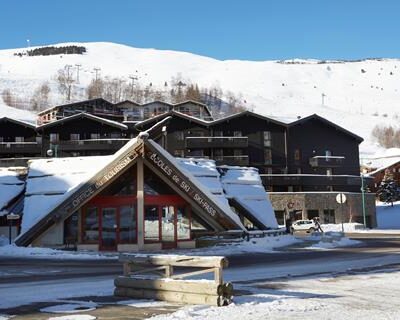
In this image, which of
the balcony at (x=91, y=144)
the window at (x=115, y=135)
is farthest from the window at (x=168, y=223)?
the window at (x=115, y=135)

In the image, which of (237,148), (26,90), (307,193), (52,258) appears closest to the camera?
(52,258)

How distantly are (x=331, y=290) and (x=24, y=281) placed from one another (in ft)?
25.8

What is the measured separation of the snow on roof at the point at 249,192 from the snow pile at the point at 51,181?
8678 mm

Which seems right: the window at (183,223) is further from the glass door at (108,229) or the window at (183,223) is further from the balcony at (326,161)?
the balcony at (326,161)

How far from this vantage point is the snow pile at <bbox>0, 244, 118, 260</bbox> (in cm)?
2656

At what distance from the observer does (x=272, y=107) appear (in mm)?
196875

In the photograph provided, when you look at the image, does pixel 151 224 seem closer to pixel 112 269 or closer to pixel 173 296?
pixel 112 269

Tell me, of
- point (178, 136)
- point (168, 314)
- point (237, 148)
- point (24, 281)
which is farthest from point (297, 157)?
point (168, 314)

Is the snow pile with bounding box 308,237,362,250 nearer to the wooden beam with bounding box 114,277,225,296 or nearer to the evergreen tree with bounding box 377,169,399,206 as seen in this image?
the wooden beam with bounding box 114,277,225,296

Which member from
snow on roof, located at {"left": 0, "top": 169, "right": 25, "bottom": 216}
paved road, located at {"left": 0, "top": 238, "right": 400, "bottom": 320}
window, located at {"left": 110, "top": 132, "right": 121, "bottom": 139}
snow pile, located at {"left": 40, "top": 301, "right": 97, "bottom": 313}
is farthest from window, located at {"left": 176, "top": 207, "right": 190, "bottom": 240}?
window, located at {"left": 110, "top": 132, "right": 121, "bottom": 139}

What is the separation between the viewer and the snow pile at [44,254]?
87.1 feet

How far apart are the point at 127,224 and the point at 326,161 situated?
53444mm

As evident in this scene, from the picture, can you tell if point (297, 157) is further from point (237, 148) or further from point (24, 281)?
A: point (24, 281)

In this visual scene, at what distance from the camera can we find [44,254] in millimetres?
27656
